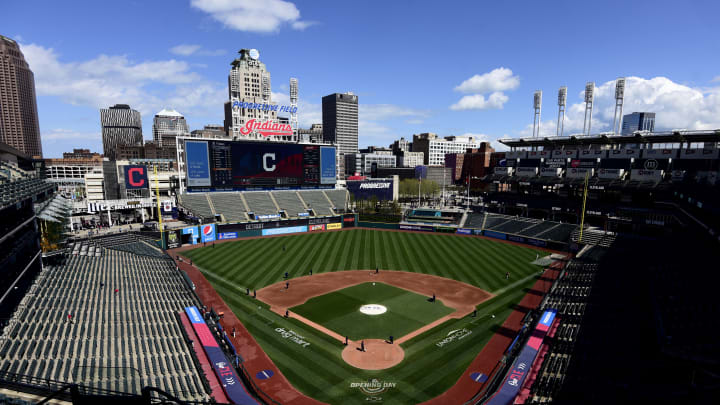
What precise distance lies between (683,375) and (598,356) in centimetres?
378

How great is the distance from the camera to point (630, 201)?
53.7m

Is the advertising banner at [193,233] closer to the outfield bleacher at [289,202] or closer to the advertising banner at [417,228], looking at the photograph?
the outfield bleacher at [289,202]

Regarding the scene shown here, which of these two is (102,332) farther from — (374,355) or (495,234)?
(495,234)

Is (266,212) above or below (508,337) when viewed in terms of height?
above

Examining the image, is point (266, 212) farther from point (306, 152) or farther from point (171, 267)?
point (171, 267)

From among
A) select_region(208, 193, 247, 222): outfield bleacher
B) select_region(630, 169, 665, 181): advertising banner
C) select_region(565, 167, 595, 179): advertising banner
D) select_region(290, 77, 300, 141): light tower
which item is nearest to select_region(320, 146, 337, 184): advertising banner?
select_region(290, 77, 300, 141): light tower

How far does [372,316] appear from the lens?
2875cm

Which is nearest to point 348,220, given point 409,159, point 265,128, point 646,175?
point 265,128

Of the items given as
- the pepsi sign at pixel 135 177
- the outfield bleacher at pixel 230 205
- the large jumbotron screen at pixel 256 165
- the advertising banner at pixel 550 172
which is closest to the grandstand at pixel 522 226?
the advertising banner at pixel 550 172

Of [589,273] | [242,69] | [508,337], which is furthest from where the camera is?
[242,69]

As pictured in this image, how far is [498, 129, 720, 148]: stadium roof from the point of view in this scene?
162 ft

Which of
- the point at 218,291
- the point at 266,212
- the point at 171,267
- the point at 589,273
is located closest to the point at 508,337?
the point at 589,273

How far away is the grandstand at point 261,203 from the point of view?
59.6 m

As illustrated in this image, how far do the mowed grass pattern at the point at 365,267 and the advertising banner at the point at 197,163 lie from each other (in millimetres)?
16365
